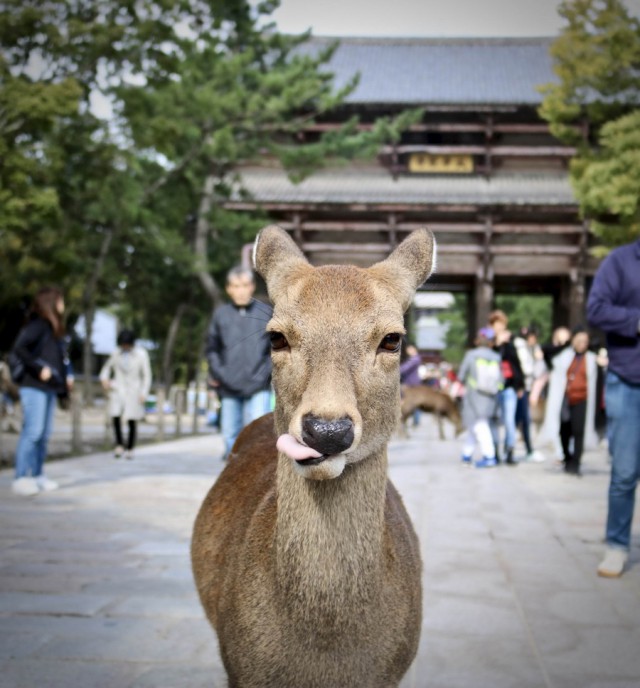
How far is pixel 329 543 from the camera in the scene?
7.04 feet

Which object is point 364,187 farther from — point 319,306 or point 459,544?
point 319,306

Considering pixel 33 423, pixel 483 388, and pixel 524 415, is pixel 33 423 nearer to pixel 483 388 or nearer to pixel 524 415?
pixel 483 388

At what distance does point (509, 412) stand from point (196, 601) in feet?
25.3

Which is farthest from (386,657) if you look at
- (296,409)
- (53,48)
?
(53,48)

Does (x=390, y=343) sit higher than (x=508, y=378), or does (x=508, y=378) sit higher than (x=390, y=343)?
(x=390, y=343)

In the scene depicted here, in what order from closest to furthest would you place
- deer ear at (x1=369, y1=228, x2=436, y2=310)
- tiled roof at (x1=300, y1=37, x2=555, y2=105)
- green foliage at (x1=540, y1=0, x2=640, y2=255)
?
deer ear at (x1=369, y1=228, x2=436, y2=310) → green foliage at (x1=540, y1=0, x2=640, y2=255) → tiled roof at (x1=300, y1=37, x2=555, y2=105)

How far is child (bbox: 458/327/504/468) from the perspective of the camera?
10.5 meters

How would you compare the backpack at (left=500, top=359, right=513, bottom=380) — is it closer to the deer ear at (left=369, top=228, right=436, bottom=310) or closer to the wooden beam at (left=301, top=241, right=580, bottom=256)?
the deer ear at (left=369, top=228, right=436, bottom=310)

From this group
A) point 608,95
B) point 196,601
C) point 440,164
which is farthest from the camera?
point 440,164

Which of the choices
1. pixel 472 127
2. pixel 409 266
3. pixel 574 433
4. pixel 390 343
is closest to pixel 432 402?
pixel 574 433

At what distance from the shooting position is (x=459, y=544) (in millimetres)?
5703

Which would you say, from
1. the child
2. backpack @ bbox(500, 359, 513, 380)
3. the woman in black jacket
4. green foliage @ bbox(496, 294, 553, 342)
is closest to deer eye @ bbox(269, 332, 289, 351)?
the woman in black jacket

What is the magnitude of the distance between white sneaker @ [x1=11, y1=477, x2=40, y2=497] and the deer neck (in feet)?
18.9

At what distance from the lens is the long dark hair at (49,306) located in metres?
7.47
